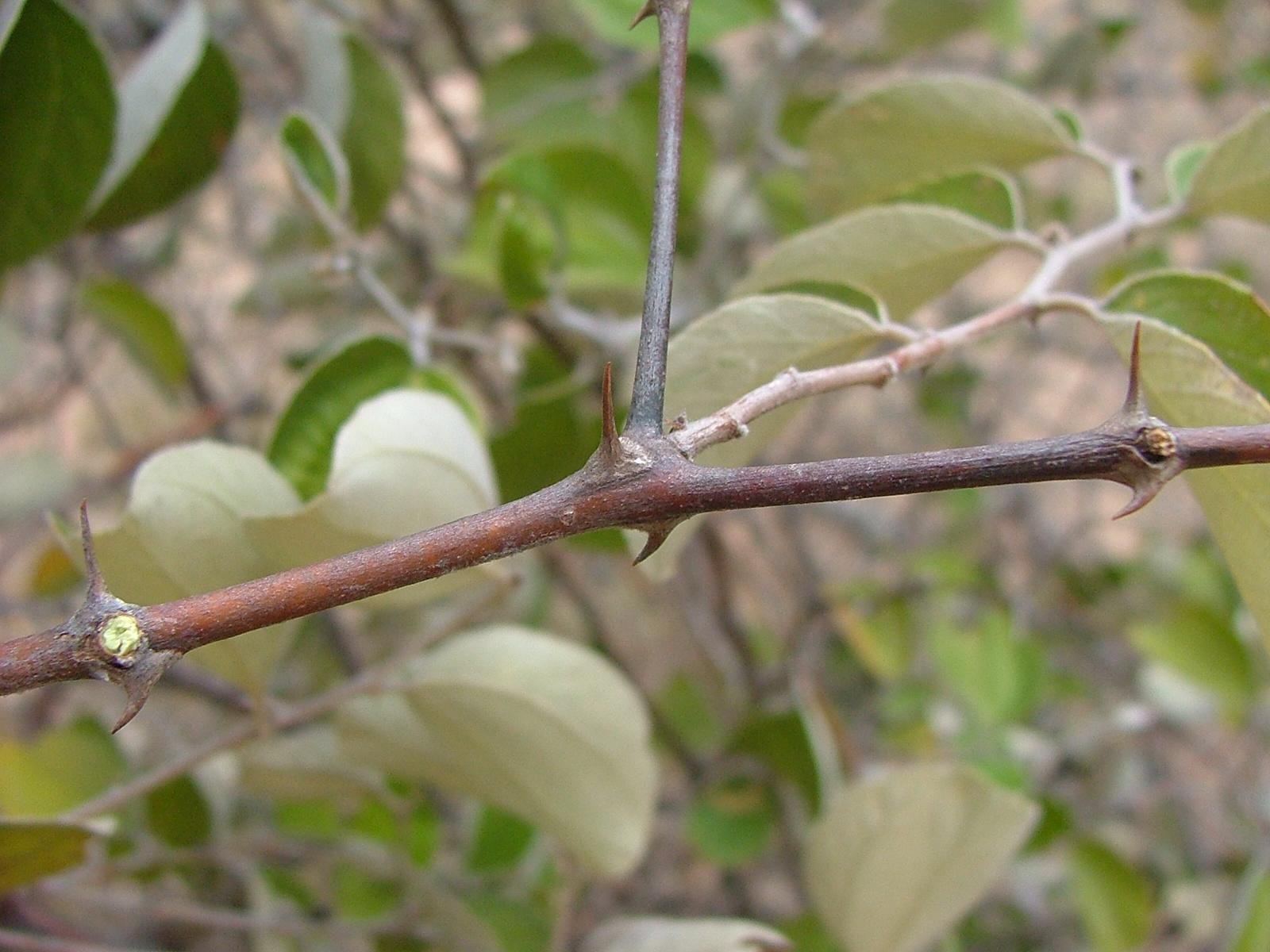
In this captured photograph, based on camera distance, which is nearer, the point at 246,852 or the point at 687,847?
the point at 246,852

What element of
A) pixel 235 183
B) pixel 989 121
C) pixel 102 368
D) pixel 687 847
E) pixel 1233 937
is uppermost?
pixel 102 368

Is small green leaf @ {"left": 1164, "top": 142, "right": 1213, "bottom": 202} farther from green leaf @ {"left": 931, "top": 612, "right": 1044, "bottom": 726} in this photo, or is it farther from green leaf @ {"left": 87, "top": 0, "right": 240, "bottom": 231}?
green leaf @ {"left": 931, "top": 612, "right": 1044, "bottom": 726}

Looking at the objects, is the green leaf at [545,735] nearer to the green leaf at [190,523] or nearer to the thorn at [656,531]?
the green leaf at [190,523]

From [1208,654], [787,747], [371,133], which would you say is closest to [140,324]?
[371,133]

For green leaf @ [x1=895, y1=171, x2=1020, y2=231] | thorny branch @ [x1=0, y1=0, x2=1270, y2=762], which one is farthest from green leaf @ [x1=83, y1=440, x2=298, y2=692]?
green leaf @ [x1=895, y1=171, x2=1020, y2=231]

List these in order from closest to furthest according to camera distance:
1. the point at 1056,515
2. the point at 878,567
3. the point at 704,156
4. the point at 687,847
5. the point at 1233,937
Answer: the point at 1233,937 < the point at 704,156 < the point at 687,847 < the point at 878,567 < the point at 1056,515

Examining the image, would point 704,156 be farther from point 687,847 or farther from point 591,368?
point 687,847

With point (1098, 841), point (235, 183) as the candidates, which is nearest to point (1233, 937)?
point (1098, 841)

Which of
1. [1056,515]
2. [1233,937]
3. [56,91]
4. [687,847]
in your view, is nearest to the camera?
[56,91]

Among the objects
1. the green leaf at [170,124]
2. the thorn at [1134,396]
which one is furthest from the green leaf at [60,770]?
the thorn at [1134,396]
